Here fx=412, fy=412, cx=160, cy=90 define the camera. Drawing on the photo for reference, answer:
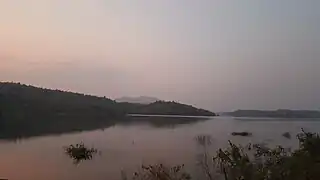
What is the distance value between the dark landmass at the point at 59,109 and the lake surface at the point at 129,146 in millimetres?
313

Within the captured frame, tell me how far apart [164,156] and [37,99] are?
15.2 ft

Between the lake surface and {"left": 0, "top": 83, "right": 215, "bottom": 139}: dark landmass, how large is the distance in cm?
31

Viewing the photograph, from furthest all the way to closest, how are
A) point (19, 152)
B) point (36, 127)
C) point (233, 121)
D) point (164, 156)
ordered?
point (36, 127), point (19, 152), point (233, 121), point (164, 156)

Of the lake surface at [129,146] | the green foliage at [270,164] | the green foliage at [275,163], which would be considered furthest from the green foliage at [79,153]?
the green foliage at [275,163]

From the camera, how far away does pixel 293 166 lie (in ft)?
11.1

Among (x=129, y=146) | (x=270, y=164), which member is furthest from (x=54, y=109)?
(x=270, y=164)

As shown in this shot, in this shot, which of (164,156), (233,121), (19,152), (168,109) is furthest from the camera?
(19,152)

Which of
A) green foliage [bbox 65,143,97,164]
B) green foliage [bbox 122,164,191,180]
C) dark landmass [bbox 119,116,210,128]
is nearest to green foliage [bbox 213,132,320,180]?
green foliage [bbox 122,164,191,180]

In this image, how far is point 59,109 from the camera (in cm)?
1023

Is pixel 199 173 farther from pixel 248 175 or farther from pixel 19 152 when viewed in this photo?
pixel 19 152

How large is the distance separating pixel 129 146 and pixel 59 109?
243 centimetres

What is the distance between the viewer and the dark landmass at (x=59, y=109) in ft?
33.0

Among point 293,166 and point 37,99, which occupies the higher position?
point 37,99

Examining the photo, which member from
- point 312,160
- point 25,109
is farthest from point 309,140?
point 25,109
